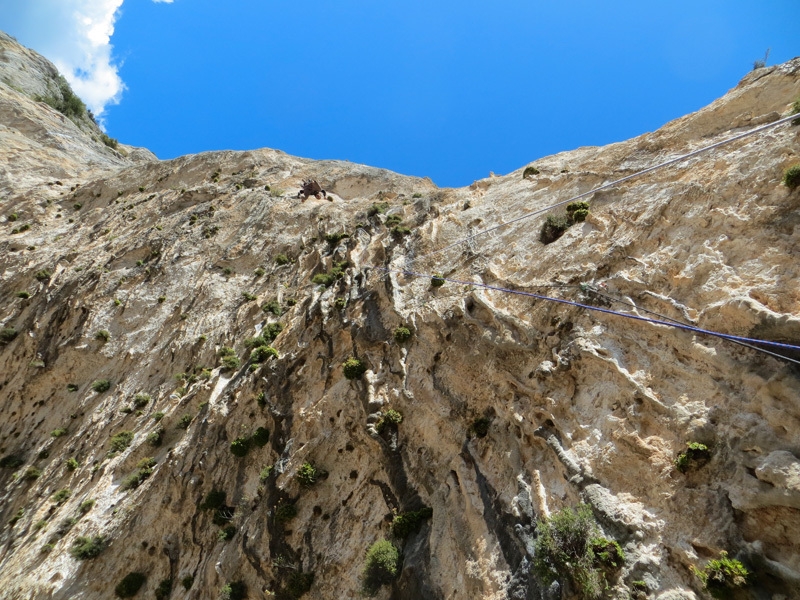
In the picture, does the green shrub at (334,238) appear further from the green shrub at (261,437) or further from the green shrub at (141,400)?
the green shrub at (261,437)

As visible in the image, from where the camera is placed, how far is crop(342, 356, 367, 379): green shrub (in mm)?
19547

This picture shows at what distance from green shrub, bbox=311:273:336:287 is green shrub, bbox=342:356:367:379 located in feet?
24.6

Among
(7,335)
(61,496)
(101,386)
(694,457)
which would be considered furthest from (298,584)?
(7,335)

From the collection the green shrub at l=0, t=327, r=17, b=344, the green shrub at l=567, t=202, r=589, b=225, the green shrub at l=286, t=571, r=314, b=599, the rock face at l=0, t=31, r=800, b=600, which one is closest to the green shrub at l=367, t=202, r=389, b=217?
the rock face at l=0, t=31, r=800, b=600

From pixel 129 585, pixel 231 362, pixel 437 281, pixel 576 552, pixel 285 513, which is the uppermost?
pixel 437 281

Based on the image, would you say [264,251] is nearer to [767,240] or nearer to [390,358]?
[390,358]

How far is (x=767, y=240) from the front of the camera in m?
13.7

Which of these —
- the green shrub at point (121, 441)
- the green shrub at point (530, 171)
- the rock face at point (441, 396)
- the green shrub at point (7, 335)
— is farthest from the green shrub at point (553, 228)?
the green shrub at point (7, 335)

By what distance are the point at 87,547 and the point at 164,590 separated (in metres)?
3.88

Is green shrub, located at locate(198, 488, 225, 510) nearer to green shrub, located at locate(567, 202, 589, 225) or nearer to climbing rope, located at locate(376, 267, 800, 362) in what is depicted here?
climbing rope, located at locate(376, 267, 800, 362)

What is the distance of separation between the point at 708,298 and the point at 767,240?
2.42 m

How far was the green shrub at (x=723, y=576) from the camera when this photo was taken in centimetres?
926

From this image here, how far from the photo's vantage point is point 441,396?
17391mm

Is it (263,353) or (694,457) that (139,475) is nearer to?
(263,353)
